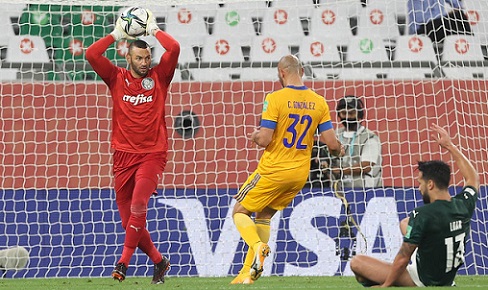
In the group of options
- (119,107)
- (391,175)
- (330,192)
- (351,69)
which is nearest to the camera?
(119,107)

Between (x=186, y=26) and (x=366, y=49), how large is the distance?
2354 mm

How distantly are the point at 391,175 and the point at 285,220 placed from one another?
62.7 inches

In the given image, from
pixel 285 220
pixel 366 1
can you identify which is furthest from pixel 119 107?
pixel 366 1

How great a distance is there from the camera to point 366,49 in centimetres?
1178

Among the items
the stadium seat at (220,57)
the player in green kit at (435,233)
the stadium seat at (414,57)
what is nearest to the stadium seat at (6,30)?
the stadium seat at (220,57)

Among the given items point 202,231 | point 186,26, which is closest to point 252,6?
point 186,26

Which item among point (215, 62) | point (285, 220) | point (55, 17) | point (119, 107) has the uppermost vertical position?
point (55, 17)

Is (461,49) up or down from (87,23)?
down

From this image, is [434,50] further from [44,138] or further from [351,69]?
[44,138]

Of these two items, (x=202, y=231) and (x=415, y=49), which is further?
(x=415, y=49)

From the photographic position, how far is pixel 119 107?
7.59 metres

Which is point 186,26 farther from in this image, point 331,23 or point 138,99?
point 138,99

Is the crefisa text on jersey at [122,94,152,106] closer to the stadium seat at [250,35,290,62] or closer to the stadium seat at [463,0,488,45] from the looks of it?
the stadium seat at [250,35,290,62]

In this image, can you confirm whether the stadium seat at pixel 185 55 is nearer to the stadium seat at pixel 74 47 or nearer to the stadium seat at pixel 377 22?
the stadium seat at pixel 74 47
